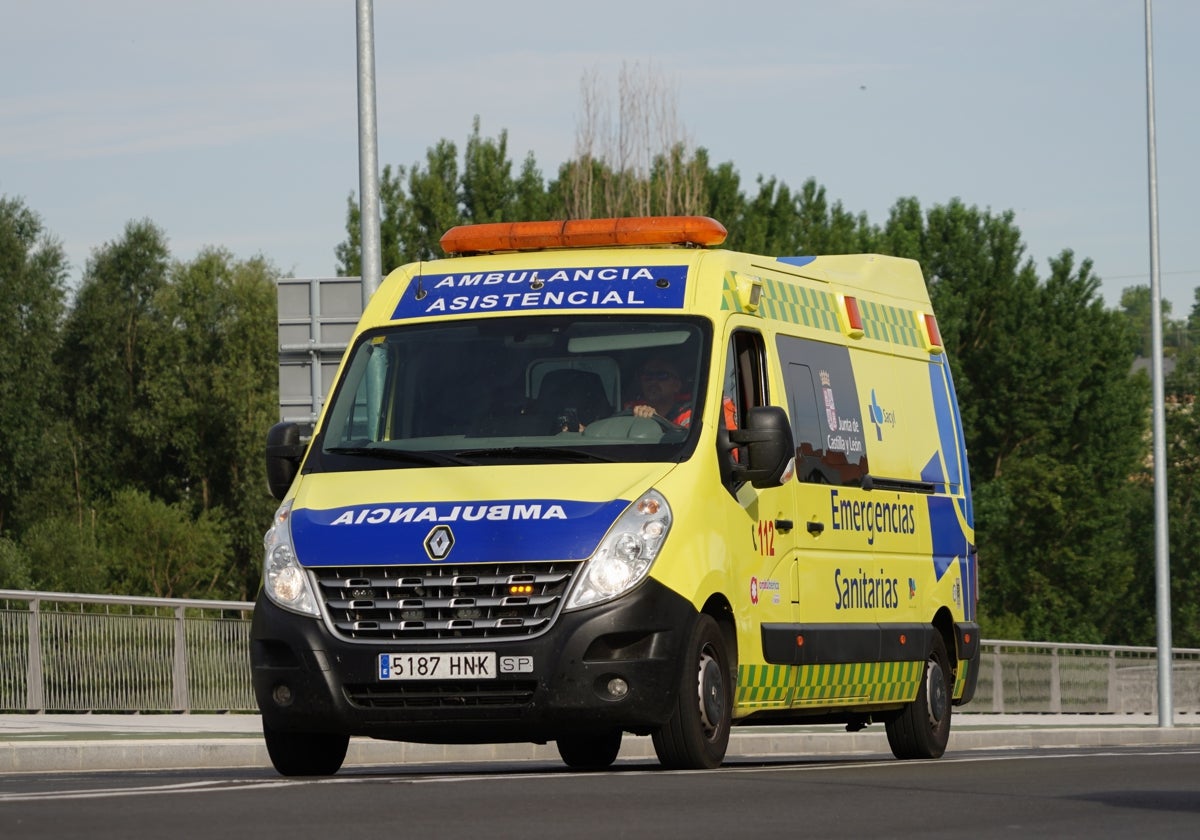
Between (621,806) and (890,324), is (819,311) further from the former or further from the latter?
(621,806)

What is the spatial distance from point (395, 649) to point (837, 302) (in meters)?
4.62

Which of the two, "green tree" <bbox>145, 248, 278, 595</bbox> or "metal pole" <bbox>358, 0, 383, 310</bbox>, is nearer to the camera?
"metal pole" <bbox>358, 0, 383, 310</bbox>

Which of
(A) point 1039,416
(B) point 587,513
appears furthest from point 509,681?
(A) point 1039,416

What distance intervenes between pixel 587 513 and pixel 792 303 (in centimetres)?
312

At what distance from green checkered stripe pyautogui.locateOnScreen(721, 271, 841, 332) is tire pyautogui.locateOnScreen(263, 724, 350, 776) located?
304 cm

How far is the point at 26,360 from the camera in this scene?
66.3 m

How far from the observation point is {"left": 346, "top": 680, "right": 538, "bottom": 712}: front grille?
35.0 feet

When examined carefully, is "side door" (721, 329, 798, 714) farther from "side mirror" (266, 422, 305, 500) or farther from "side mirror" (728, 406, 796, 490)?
"side mirror" (266, 422, 305, 500)

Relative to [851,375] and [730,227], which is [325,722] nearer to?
[851,375]

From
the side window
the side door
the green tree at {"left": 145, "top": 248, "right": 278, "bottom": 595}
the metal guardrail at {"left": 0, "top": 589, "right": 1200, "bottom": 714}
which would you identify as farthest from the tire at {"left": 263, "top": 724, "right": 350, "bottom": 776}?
the green tree at {"left": 145, "top": 248, "right": 278, "bottom": 595}

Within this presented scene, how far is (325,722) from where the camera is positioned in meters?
10.9

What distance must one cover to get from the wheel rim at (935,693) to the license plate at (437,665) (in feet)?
16.9

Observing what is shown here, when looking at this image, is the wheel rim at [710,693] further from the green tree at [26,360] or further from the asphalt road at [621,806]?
the green tree at [26,360]

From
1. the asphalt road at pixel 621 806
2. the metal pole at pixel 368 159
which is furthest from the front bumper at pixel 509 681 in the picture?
the metal pole at pixel 368 159
